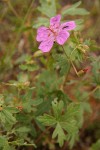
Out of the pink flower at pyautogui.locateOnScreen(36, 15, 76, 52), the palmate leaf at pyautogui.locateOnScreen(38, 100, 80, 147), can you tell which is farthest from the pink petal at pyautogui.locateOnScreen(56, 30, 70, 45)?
the palmate leaf at pyautogui.locateOnScreen(38, 100, 80, 147)

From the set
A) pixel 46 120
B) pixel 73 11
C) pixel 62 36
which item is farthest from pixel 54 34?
pixel 73 11

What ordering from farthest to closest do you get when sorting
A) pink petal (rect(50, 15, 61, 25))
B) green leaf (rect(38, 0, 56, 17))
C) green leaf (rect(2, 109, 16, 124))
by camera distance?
1. green leaf (rect(38, 0, 56, 17))
2. pink petal (rect(50, 15, 61, 25))
3. green leaf (rect(2, 109, 16, 124))

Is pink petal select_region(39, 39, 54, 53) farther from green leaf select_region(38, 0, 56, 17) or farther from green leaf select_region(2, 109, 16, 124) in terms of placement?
green leaf select_region(38, 0, 56, 17)

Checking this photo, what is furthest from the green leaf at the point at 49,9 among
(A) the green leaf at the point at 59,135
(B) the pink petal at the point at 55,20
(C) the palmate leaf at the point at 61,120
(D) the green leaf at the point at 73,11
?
(A) the green leaf at the point at 59,135

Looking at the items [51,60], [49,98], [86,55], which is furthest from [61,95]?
[86,55]

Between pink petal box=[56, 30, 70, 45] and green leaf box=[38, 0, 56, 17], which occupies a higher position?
green leaf box=[38, 0, 56, 17]

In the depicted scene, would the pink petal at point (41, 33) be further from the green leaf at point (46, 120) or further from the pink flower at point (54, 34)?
the green leaf at point (46, 120)

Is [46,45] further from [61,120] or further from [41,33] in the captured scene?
[61,120]

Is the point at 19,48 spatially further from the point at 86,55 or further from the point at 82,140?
the point at 86,55
